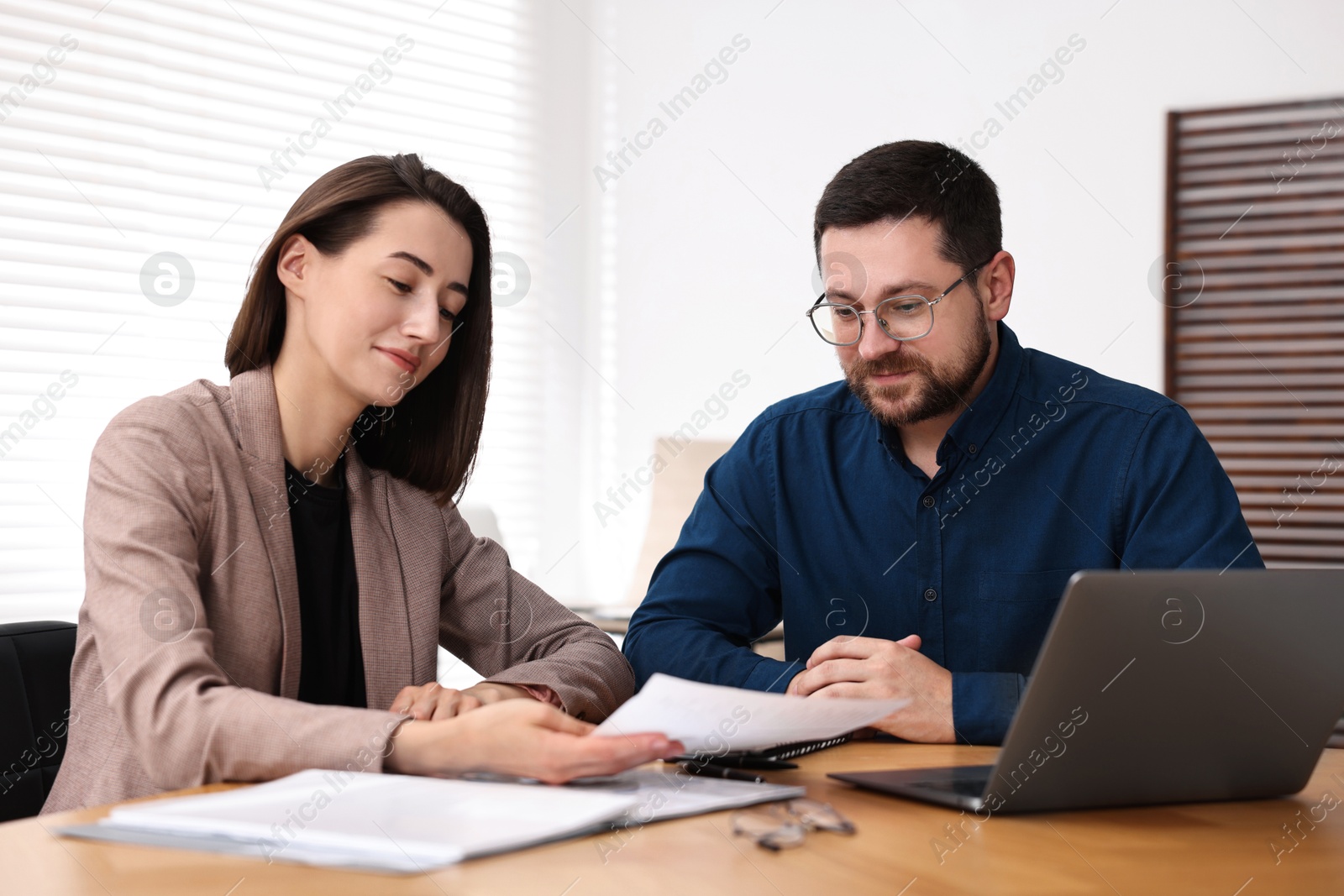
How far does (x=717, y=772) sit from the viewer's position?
119cm

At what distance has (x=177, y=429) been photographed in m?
1.46

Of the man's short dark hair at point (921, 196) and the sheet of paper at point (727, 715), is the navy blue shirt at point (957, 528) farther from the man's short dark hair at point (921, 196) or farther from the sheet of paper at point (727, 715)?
the sheet of paper at point (727, 715)

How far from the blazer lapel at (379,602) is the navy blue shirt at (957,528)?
339 mm

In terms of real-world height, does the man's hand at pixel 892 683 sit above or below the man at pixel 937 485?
below

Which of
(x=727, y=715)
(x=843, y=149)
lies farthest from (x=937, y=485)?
(x=843, y=149)

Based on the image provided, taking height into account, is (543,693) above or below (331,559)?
below

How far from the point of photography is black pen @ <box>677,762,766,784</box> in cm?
117

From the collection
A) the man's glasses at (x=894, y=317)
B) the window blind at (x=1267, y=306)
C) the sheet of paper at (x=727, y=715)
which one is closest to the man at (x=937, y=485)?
the man's glasses at (x=894, y=317)

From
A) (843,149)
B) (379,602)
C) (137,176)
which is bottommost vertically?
(379,602)

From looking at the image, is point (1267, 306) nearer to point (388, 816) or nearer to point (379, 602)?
point (379, 602)

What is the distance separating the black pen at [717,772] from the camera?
1165 millimetres

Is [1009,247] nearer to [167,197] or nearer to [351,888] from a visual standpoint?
[167,197]

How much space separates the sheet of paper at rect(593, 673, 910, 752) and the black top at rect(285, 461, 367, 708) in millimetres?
684

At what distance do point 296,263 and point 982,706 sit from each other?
1.07 m
